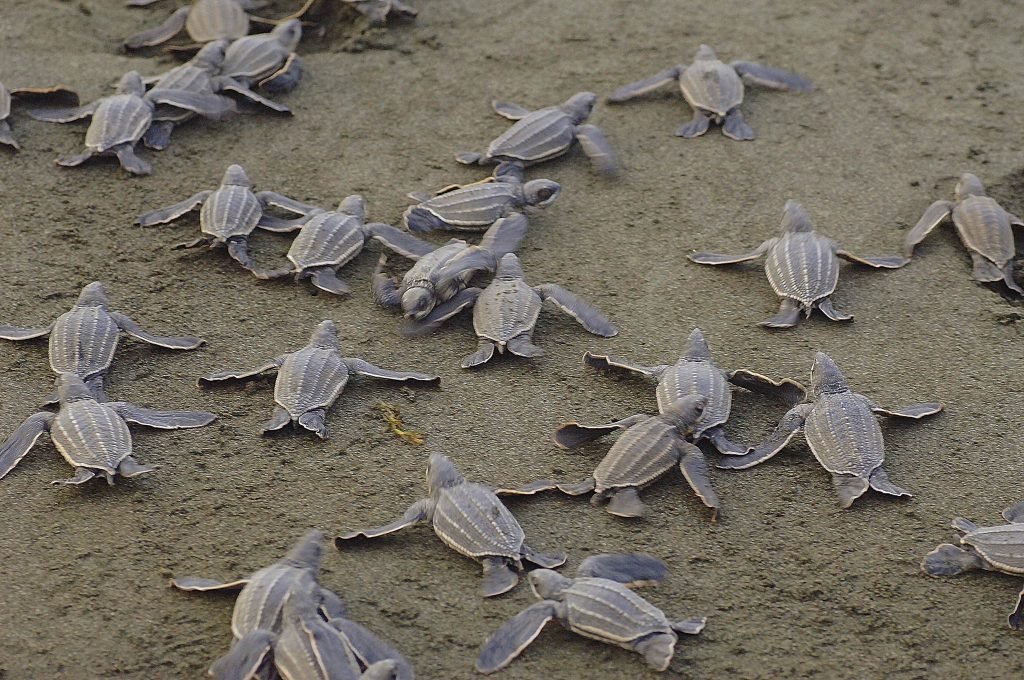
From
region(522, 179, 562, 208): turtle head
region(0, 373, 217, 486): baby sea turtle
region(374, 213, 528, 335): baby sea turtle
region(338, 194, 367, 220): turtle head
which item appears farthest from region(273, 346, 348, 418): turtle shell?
region(522, 179, 562, 208): turtle head

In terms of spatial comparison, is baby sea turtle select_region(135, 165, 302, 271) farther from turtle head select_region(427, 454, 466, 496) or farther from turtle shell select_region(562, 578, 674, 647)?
turtle shell select_region(562, 578, 674, 647)

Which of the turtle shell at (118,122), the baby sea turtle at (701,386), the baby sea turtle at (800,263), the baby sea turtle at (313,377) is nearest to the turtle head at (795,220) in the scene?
the baby sea turtle at (800,263)

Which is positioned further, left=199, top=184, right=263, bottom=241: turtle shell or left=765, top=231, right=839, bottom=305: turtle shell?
left=199, top=184, right=263, bottom=241: turtle shell

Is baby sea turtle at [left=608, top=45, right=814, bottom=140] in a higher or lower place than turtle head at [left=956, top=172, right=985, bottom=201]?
lower

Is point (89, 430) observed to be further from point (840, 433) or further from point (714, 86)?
point (714, 86)

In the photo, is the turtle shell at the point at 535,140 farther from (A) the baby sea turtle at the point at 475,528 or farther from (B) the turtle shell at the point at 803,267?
(A) the baby sea turtle at the point at 475,528

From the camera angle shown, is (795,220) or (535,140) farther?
(535,140)

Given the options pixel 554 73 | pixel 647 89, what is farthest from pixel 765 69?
pixel 554 73

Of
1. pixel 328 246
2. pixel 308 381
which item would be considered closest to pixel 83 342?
pixel 308 381
